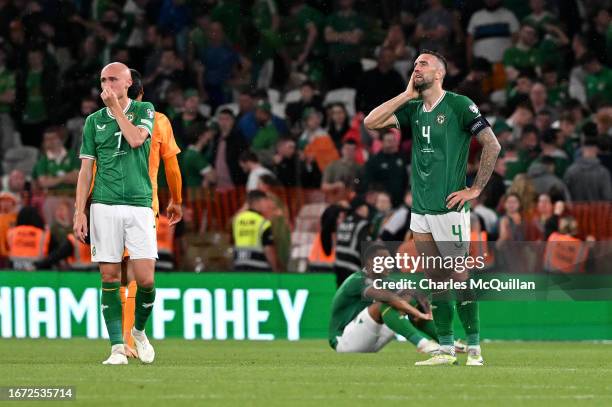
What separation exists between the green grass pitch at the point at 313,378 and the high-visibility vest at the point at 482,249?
2509 mm

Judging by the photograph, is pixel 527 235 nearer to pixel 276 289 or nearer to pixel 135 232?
pixel 276 289

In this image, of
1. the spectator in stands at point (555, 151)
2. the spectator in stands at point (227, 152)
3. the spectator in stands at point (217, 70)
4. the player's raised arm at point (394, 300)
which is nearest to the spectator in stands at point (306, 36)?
the spectator in stands at point (217, 70)

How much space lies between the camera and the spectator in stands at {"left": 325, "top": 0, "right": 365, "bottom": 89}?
82.6 feet

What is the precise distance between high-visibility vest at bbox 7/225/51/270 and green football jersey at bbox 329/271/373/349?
21.8 feet

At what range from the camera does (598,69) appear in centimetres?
2298

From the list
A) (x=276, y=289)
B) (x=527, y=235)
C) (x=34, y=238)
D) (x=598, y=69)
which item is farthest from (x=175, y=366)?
(x=598, y=69)

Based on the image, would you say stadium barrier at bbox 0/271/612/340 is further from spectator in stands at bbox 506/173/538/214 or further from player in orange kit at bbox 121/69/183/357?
player in orange kit at bbox 121/69/183/357

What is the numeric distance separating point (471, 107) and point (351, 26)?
13116 mm

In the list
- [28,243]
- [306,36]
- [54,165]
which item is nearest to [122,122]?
[28,243]

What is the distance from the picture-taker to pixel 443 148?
41.1ft

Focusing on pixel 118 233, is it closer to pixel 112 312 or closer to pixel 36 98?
pixel 112 312

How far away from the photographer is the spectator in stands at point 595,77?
2288 cm

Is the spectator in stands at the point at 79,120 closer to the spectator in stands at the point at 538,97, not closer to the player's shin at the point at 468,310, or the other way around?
the spectator in stands at the point at 538,97

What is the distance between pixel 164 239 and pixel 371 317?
619 centimetres
